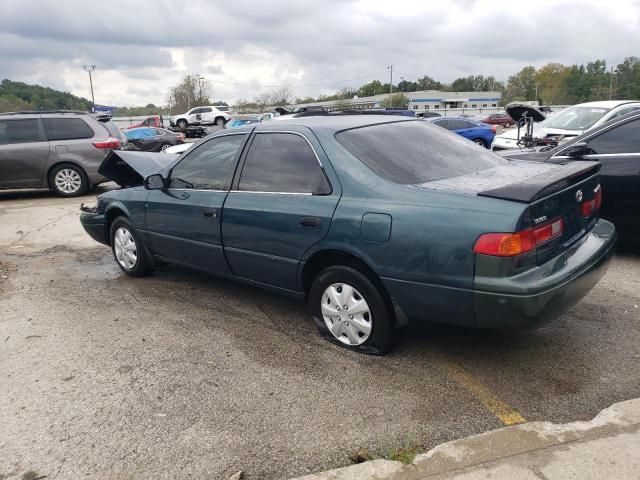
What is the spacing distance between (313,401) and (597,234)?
Answer: 7.42 ft

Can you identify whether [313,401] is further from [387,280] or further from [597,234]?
[597,234]

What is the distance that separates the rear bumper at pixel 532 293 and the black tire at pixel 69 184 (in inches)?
396

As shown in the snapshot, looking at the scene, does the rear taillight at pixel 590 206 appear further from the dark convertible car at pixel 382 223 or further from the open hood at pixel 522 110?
the open hood at pixel 522 110

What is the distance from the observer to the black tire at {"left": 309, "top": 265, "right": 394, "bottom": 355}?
135 inches

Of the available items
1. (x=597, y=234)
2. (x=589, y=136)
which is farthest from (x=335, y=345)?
(x=589, y=136)

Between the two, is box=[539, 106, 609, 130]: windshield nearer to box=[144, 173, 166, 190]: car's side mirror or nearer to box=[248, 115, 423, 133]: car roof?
box=[248, 115, 423, 133]: car roof

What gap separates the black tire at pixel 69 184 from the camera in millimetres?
10945

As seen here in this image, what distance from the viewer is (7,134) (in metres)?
10.7

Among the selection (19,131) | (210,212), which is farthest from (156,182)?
(19,131)

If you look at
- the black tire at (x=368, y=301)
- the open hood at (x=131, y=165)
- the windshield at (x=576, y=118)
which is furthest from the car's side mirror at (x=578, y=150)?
the windshield at (x=576, y=118)

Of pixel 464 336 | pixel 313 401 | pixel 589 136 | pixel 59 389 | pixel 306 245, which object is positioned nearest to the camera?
pixel 313 401

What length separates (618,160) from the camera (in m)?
5.43

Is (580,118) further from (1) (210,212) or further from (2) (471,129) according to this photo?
(2) (471,129)

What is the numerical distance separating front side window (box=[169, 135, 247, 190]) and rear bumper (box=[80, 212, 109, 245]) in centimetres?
141
